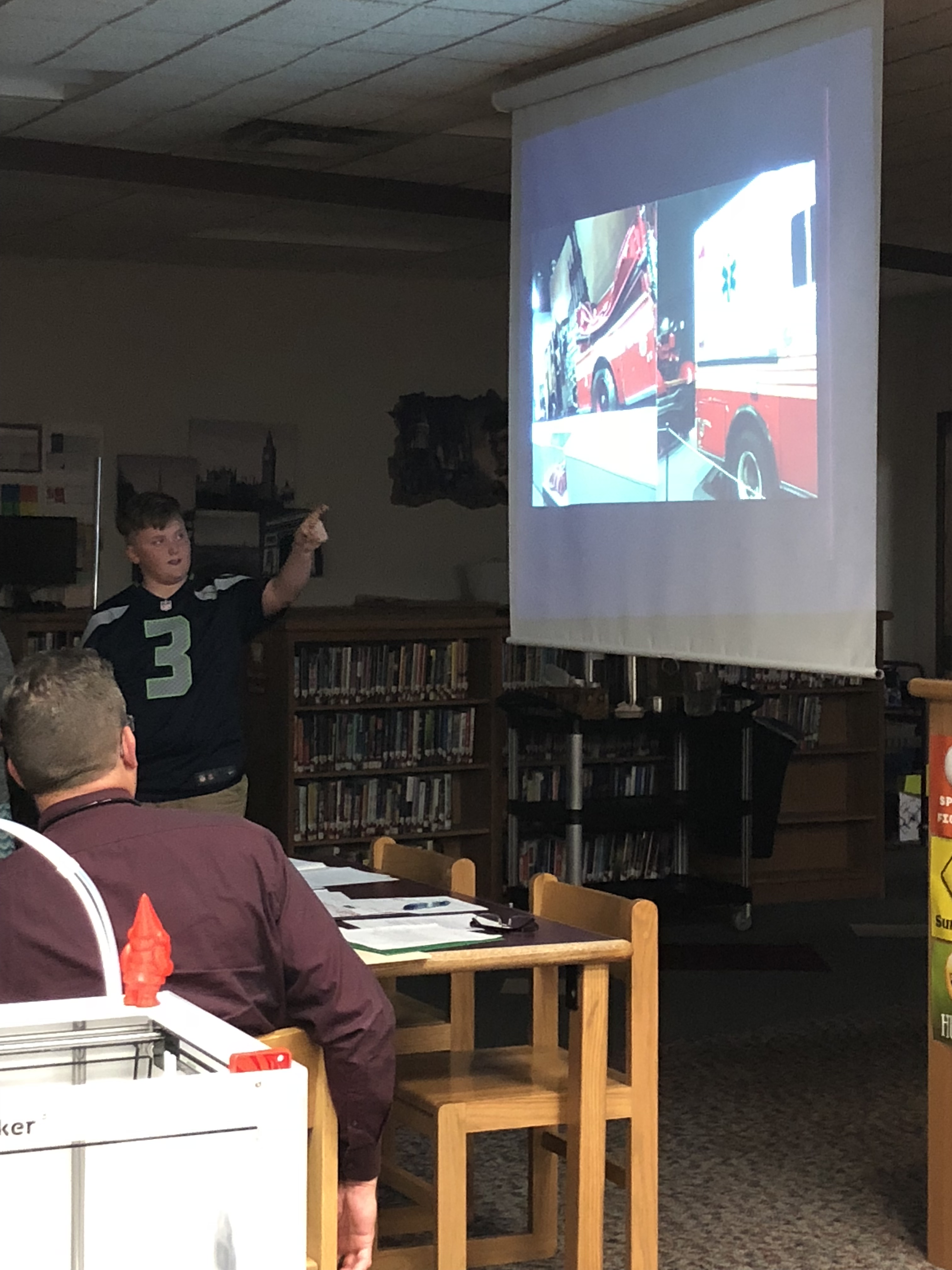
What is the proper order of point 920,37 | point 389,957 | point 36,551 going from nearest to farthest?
point 389,957 < point 920,37 < point 36,551

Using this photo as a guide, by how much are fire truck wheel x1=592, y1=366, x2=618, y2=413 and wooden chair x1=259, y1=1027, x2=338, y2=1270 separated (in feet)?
9.72

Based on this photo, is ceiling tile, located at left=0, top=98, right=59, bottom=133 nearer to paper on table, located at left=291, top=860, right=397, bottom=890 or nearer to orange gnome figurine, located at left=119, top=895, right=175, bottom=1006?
paper on table, located at left=291, top=860, right=397, bottom=890

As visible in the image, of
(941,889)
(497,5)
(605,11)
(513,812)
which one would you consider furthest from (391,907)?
(513,812)

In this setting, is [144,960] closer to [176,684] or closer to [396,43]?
[176,684]

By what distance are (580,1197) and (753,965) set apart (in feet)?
11.8

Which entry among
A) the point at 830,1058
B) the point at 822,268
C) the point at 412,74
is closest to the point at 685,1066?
the point at 830,1058

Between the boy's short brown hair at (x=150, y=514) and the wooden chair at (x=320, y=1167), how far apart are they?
8.07ft

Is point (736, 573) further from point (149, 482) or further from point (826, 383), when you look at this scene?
point (149, 482)

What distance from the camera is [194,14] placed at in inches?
186

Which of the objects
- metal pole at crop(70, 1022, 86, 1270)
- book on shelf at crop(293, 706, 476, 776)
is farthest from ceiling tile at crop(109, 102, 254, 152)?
metal pole at crop(70, 1022, 86, 1270)

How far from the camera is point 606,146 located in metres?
5.27

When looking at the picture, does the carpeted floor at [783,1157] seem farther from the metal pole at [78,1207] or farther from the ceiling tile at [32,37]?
the ceiling tile at [32,37]

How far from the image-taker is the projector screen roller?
4363 millimetres

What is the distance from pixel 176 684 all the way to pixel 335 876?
1.19m
